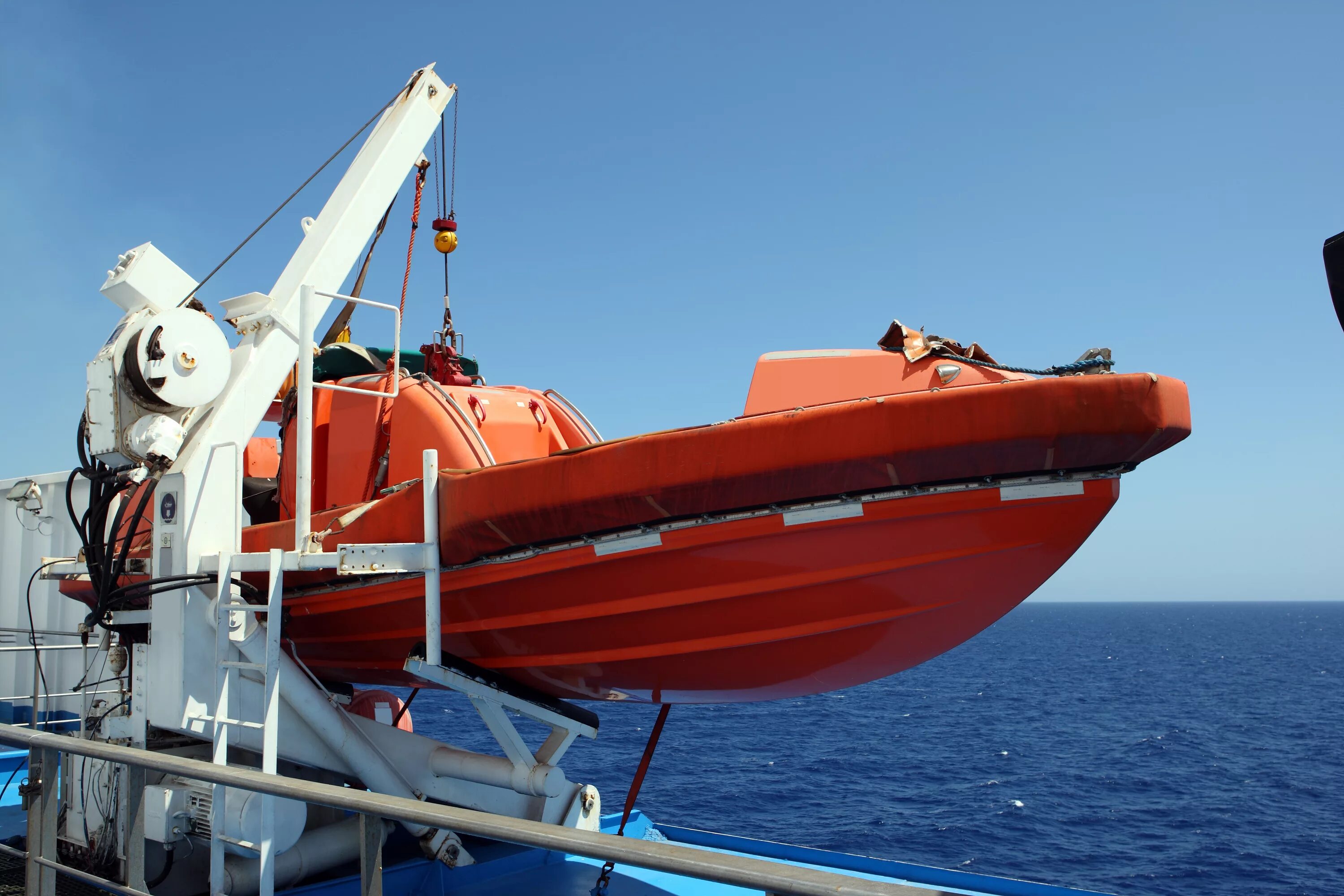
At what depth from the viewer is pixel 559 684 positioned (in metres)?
4.63

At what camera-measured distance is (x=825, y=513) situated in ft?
11.9

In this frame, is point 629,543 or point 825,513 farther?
point 629,543

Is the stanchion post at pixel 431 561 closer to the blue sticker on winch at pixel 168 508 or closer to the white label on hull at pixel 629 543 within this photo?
the white label on hull at pixel 629 543

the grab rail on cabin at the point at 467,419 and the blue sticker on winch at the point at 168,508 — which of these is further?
the grab rail on cabin at the point at 467,419

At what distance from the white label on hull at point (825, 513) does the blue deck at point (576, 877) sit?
1730 millimetres

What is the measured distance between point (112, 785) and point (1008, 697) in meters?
40.1

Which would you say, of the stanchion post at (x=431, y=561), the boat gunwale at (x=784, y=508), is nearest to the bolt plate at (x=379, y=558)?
the stanchion post at (x=431, y=561)

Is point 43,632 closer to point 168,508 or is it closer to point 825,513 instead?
point 168,508

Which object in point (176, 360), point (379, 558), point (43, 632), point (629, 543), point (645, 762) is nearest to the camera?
point (629, 543)

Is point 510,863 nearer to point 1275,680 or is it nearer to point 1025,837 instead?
point 1025,837

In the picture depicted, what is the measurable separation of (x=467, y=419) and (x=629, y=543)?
1.29m

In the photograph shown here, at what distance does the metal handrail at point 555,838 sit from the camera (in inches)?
54.6

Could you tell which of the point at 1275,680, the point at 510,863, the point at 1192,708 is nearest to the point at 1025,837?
the point at 510,863

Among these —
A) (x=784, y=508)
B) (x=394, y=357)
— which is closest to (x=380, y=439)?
(x=394, y=357)
